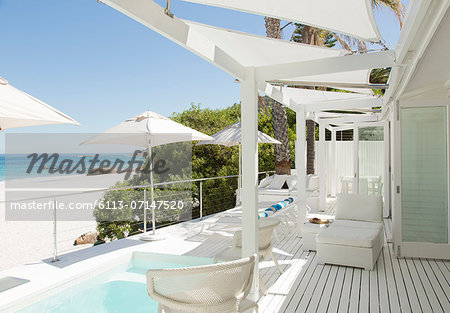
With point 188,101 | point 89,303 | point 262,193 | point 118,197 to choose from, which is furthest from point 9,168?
point 89,303

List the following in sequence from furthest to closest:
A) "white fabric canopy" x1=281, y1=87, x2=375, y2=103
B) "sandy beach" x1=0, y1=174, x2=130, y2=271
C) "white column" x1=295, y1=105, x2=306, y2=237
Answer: "sandy beach" x1=0, y1=174, x2=130, y2=271 → "white column" x1=295, y1=105, x2=306, y2=237 → "white fabric canopy" x1=281, y1=87, x2=375, y2=103

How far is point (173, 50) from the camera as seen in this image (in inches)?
1507

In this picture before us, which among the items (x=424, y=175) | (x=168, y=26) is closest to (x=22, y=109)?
(x=168, y=26)

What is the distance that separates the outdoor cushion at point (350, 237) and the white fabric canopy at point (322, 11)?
267 cm

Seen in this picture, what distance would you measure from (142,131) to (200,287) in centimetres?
422

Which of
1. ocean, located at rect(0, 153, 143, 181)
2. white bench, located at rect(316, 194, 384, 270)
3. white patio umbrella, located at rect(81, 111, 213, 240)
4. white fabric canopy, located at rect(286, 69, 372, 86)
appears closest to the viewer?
white fabric canopy, located at rect(286, 69, 372, 86)

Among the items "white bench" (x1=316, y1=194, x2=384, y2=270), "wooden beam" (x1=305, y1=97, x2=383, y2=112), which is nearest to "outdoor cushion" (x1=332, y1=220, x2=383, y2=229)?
"white bench" (x1=316, y1=194, x2=384, y2=270)

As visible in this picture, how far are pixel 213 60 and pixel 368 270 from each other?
3.34 meters

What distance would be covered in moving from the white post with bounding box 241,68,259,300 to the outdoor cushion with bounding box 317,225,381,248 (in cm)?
154

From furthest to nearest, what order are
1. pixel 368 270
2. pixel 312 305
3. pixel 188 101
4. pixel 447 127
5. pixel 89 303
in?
pixel 188 101, pixel 447 127, pixel 368 270, pixel 89 303, pixel 312 305

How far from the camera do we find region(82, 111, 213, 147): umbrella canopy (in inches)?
243

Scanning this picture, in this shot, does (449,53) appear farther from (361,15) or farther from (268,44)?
(268,44)

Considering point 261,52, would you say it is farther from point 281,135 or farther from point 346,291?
point 281,135

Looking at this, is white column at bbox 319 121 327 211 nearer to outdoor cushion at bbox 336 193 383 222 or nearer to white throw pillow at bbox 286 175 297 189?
white throw pillow at bbox 286 175 297 189
